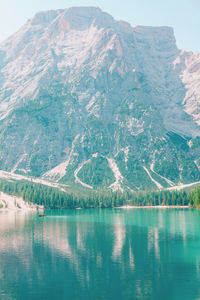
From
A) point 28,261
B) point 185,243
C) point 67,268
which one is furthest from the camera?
point 185,243

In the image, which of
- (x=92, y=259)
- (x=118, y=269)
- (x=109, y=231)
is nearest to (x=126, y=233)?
(x=109, y=231)

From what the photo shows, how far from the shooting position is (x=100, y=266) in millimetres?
79250

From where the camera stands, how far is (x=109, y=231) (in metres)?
138

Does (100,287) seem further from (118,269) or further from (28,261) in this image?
(28,261)

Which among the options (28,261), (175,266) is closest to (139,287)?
(175,266)

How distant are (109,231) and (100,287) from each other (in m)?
74.0

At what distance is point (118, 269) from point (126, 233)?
2220 inches

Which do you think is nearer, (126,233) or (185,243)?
(185,243)

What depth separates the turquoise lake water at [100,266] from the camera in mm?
61781

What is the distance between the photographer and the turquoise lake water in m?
61.8

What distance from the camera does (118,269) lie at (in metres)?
76.4

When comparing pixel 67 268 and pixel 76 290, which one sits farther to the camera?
pixel 67 268

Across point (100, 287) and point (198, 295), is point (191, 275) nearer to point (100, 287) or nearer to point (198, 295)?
point (198, 295)

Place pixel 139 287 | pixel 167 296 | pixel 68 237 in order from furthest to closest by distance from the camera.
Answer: pixel 68 237 < pixel 139 287 < pixel 167 296
